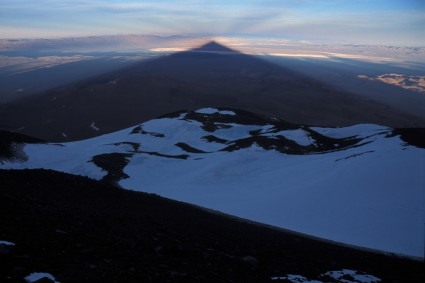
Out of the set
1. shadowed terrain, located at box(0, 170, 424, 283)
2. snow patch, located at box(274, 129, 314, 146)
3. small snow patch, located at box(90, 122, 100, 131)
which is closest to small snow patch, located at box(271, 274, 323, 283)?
shadowed terrain, located at box(0, 170, 424, 283)

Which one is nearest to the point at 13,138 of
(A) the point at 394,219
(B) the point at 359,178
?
(B) the point at 359,178

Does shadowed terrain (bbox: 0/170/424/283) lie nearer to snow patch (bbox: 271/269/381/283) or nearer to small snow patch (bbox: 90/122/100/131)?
snow patch (bbox: 271/269/381/283)

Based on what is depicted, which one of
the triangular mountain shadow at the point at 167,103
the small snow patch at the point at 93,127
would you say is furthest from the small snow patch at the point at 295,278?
the small snow patch at the point at 93,127

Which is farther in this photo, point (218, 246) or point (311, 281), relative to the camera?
point (218, 246)

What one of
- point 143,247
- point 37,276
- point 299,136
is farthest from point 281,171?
point 37,276

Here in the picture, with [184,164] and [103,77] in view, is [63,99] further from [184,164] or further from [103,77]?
[184,164]

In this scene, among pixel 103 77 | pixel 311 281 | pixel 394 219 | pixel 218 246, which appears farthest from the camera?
pixel 103 77
